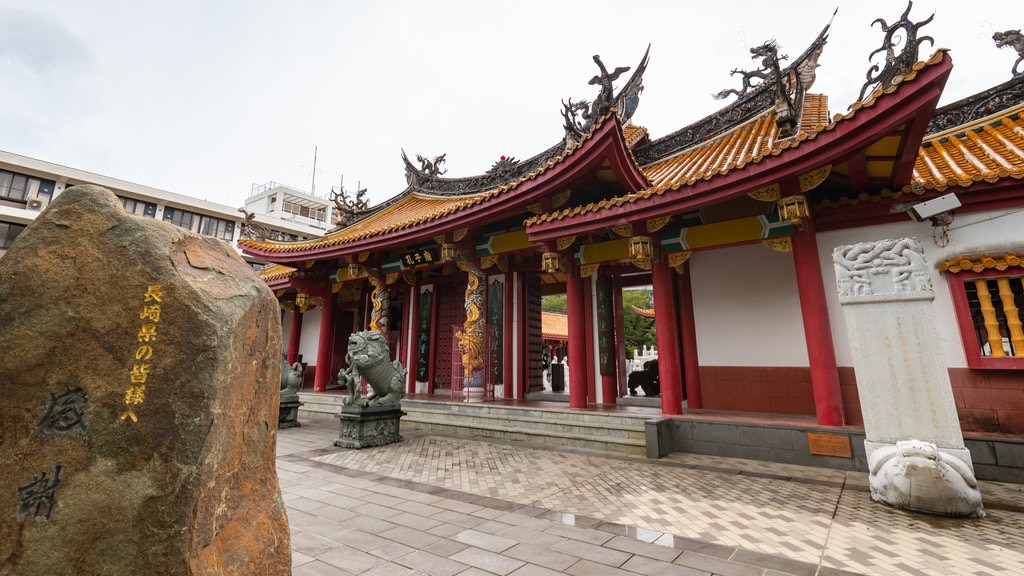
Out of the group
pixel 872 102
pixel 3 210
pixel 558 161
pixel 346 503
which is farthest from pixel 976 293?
pixel 3 210

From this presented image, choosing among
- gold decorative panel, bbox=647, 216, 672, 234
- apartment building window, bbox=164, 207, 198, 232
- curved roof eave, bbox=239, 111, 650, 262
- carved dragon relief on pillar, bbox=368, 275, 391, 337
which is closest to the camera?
gold decorative panel, bbox=647, 216, 672, 234

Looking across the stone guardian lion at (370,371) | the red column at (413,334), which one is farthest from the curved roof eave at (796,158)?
the red column at (413,334)

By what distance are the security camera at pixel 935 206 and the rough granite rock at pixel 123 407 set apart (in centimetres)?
698

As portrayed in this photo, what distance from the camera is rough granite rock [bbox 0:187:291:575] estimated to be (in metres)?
1.52

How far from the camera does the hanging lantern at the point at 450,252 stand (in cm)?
904

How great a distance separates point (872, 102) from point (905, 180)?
191 centimetres

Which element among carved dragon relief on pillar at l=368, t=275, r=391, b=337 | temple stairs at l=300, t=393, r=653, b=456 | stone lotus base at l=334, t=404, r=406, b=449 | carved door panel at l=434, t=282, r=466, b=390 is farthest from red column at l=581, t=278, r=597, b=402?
carved dragon relief on pillar at l=368, t=275, r=391, b=337

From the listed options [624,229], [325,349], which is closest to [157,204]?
[325,349]

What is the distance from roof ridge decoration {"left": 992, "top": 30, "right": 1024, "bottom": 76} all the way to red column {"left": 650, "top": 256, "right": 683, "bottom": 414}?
276 inches

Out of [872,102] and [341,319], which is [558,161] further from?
[341,319]

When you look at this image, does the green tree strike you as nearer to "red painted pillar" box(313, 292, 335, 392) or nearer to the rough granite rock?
"red painted pillar" box(313, 292, 335, 392)

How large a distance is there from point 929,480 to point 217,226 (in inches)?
1472

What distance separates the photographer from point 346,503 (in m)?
3.88

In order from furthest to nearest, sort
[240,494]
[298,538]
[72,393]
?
[298,538]
[240,494]
[72,393]
